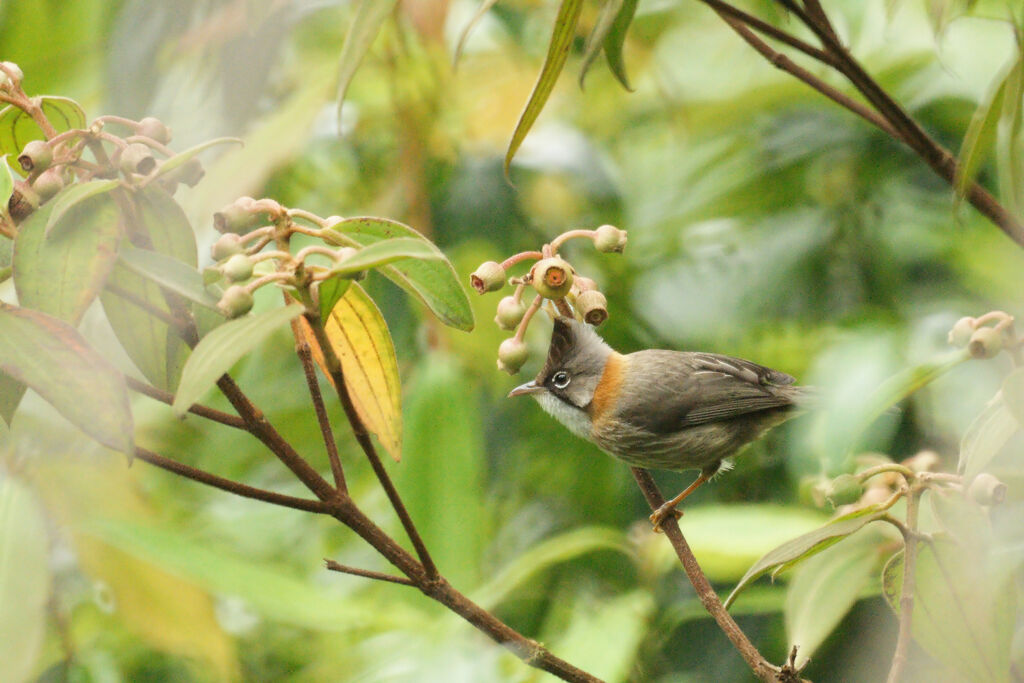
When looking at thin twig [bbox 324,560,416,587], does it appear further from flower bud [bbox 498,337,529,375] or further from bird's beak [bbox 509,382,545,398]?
bird's beak [bbox 509,382,545,398]

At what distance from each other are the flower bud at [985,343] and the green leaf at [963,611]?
0.82 ft

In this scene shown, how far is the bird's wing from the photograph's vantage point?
2252mm

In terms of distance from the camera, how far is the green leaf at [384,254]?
98 centimetres

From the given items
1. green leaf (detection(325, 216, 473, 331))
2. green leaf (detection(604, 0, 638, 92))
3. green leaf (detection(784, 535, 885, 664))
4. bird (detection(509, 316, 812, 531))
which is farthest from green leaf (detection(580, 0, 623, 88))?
bird (detection(509, 316, 812, 531))

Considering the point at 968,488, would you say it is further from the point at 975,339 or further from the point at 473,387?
the point at 473,387

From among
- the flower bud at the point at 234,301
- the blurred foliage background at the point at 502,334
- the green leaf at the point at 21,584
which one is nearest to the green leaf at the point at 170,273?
the flower bud at the point at 234,301

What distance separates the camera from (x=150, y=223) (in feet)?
3.89

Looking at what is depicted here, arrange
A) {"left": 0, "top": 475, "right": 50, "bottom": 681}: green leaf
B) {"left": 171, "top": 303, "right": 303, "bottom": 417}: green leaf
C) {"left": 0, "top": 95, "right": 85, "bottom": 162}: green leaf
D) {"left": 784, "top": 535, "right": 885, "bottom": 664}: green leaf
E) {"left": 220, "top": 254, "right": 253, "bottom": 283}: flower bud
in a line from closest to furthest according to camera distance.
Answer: {"left": 171, "top": 303, "right": 303, "bottom": 417}: green leaf
{"left": 220, "top": 254, "right": 253, "bottom": 283}: flower bud
{"left": 0, "top": 95, "right": 85, "bottom": 162}: green leaf
{"left": 784, "top": 535, "right": 885, "bottom": 664}: green leaf
{"left": 0, "top": 475, "right": 50, "bottom": 681}: green leaf

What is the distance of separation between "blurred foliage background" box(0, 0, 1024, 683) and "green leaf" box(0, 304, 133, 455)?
714 mm

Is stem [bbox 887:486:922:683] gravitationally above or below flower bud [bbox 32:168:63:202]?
below

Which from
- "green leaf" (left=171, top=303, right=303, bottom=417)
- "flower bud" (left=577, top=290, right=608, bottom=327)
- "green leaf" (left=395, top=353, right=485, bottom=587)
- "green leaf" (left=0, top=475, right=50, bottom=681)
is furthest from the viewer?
"green leaf" (left=395, top=353, right=485, bottom=587)

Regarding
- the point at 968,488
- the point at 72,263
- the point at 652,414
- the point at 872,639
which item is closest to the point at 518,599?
the point at 652,414

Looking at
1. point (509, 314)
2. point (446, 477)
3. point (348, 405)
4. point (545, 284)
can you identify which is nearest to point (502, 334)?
point (446, 477)

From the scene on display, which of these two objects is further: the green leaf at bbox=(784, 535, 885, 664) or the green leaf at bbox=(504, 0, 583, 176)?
the green leaf at bbox=(784, 535, 885, 664)
